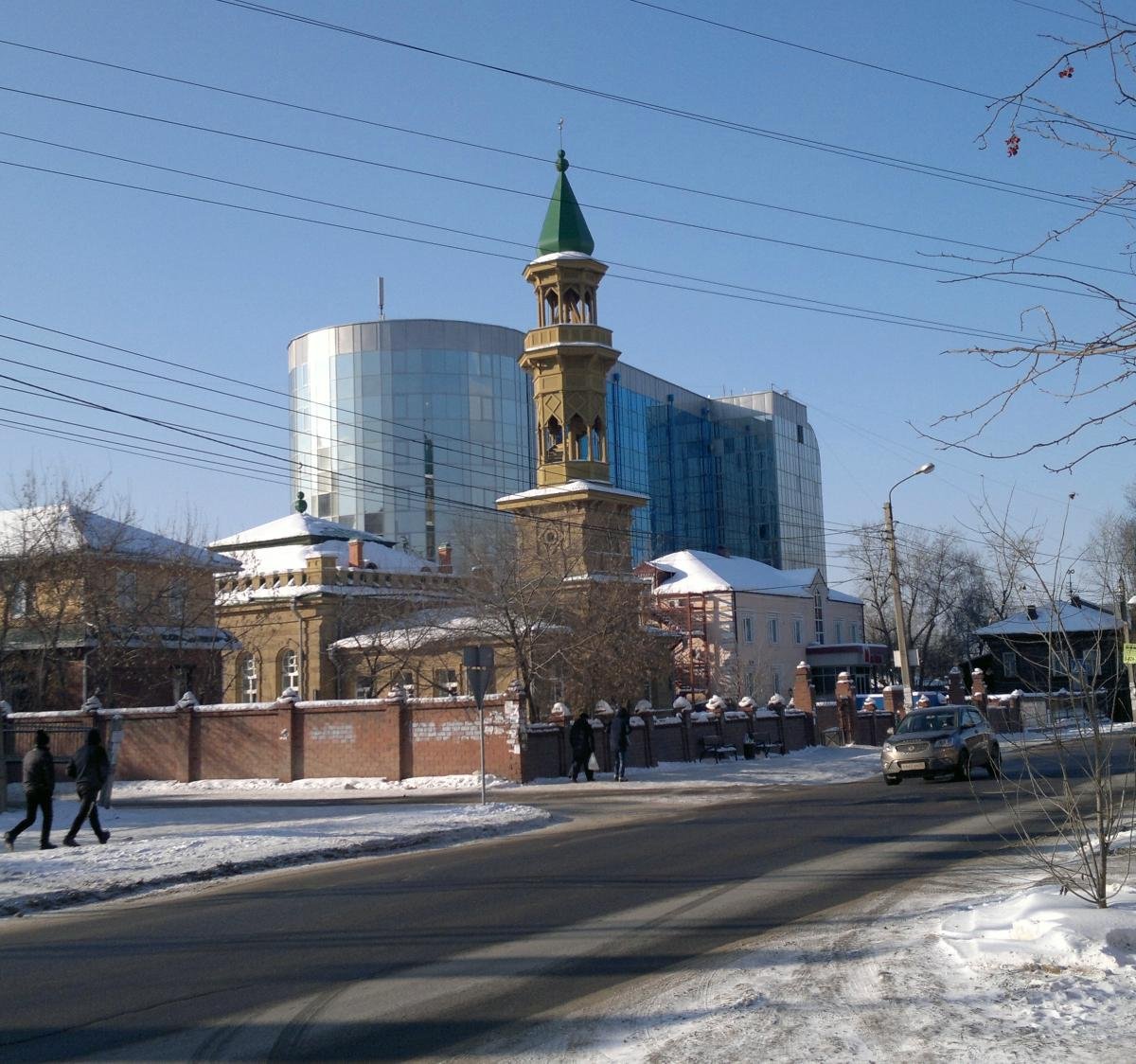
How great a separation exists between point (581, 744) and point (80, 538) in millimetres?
20297

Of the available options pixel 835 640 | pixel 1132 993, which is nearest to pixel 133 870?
pixel 1132 993

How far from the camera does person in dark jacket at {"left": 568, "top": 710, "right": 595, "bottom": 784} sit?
31.6 metres

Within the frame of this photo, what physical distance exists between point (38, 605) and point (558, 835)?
2833cm

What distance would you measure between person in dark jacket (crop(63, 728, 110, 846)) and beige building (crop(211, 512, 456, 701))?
31558 millimetres

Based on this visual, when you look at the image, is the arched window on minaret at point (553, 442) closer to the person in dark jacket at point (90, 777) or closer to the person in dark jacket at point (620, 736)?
the person in dark jacket at point (620, 736)

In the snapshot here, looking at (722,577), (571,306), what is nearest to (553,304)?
(571,306)

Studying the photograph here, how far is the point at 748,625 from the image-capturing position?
7156 centimetres

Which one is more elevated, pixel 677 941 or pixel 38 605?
pixel 38 605

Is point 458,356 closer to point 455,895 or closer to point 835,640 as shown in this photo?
point 835,640

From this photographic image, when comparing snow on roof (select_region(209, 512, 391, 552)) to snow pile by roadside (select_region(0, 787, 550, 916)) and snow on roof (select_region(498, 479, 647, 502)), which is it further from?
snow pile by roadside (select_region(0, 787, 550, 916))

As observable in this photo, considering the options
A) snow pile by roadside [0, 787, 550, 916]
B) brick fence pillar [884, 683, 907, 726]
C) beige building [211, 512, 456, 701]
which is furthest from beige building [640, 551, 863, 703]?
snow pile by roadside [0, 787, 550, 916]

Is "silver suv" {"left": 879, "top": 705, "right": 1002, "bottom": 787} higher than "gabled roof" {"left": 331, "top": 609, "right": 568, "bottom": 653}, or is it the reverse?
"gabled roof" {"left": 331, "top": 609, "right": 568, "bottom": 653}

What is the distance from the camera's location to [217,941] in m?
10.2

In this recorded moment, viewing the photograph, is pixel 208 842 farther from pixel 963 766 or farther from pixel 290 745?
pixel 290 745
